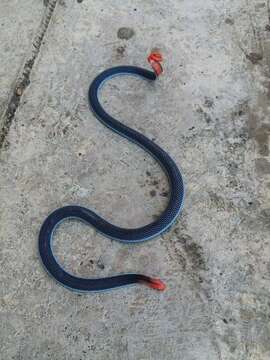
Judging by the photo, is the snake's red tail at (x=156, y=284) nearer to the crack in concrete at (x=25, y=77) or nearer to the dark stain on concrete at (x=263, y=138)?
the dark stain on concrete at (x=263, y=138)

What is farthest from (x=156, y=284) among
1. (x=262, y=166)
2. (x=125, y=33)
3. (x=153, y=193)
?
(x=125, y=33)

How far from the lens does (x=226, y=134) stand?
283cm

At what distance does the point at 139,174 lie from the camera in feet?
8.91

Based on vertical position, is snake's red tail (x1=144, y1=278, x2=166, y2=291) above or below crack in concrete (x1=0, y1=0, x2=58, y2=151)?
below

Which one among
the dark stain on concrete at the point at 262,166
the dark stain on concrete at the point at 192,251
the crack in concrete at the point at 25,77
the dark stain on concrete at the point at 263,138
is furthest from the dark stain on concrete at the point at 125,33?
the dark stain on concrete at the point at 192,251

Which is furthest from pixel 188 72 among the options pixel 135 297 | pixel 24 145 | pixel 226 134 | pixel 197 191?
pixel 135 297

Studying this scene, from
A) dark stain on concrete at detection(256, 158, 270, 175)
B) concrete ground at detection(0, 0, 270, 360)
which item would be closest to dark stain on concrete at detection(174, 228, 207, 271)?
concrete ground at detection(0, 0, 270, 360)

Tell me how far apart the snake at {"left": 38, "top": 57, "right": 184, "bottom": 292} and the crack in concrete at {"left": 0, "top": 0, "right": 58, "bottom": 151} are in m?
0.40

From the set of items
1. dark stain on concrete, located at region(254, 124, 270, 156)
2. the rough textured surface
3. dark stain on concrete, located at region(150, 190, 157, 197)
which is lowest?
dark stain on concrete, located at region(150, 190, 157, 197)

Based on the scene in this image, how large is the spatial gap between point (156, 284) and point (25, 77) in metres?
1.40

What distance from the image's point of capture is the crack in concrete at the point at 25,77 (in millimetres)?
2844

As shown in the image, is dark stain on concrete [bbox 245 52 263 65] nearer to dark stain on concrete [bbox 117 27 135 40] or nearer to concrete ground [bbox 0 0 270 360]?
concrete ground [bbox 0 0 270 360]

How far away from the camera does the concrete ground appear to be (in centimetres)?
229

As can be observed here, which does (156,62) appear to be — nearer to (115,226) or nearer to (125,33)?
(125,33)
